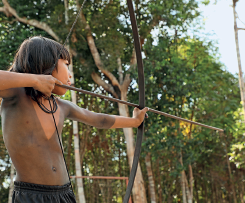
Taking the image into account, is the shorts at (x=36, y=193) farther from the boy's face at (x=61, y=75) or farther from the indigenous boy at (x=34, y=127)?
the boy's face at (x=61, y=75)

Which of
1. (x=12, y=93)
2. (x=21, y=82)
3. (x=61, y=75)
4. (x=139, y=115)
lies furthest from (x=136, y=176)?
(x=21, y=82)

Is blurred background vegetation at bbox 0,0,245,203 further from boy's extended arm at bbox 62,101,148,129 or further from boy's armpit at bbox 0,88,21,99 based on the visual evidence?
boy's armpit at bbox 0,88,21,99

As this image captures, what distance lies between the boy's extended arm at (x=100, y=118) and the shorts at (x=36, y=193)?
1.21 ft

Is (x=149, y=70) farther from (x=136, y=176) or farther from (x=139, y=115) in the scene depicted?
(x=139, y=115)

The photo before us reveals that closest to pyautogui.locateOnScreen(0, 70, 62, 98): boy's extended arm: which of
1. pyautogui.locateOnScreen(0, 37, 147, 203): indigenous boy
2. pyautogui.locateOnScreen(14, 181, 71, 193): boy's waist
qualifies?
pyautogui.locateOnScreen(0, 37, 147, 203): indigenous boy

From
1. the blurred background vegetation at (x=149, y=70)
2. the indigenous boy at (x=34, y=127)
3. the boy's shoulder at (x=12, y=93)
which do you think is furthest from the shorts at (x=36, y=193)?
the blurred background vegetation at (x=149, y=70)

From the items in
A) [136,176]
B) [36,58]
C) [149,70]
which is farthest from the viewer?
[136,176]

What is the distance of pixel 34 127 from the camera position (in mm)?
1144

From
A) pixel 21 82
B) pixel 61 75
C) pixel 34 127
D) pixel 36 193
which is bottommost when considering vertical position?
pixel 36 193

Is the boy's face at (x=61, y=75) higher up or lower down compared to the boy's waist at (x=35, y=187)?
higher up

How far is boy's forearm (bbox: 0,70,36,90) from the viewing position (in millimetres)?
991

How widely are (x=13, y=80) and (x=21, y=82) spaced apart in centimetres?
2

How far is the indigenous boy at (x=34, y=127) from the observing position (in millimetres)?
1096

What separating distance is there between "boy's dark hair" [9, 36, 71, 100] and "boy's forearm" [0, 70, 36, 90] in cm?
14
